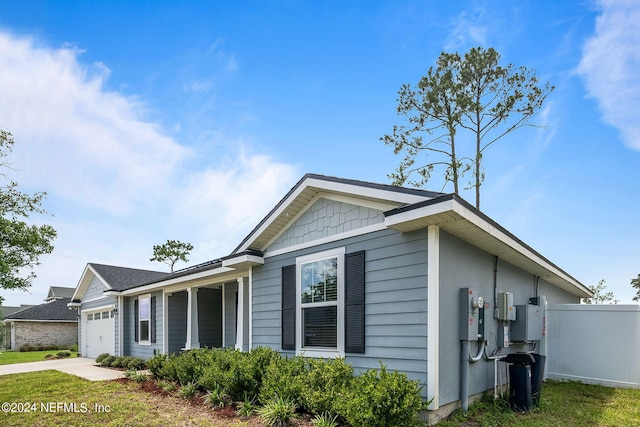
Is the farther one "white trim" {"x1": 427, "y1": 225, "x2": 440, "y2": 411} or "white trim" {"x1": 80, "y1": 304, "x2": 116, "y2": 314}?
"white trim" {"x1": 80, "y1": 304, "x2": 116, "y2": 314}

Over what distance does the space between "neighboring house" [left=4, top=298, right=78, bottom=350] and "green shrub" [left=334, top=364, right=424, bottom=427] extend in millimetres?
32483

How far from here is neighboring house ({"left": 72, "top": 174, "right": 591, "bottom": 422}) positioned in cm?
588

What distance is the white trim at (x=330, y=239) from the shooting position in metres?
6.80

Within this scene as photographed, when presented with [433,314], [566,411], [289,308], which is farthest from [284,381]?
[566,411]

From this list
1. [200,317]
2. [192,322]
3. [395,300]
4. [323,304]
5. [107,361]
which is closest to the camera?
[395,300]

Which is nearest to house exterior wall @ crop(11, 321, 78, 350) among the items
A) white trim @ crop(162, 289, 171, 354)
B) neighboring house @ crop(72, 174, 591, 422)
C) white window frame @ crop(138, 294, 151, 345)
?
white window frame @ crop(138, 294, 151, 345)

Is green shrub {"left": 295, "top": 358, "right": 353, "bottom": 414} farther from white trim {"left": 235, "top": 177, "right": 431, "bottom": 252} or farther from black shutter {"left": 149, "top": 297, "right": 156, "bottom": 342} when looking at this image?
black shutter {"left": 149, "top": 297, "right": 156, "bottom": 342}

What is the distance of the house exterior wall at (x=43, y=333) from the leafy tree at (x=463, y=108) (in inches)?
1104

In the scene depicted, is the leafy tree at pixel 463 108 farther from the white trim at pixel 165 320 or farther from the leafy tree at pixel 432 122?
the white trim at pixel 165 320

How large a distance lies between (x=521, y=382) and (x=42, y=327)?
33760mm

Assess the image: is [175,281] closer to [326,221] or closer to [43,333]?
[326,221]

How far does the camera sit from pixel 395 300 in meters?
6.29

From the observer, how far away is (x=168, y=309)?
47.0 ft

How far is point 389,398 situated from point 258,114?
9014mm
